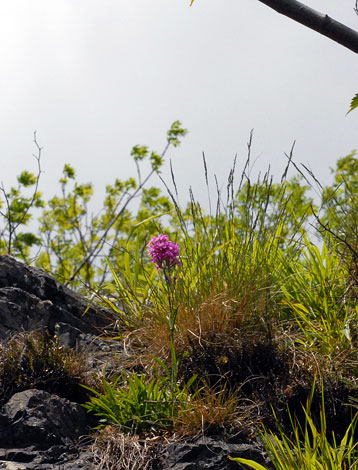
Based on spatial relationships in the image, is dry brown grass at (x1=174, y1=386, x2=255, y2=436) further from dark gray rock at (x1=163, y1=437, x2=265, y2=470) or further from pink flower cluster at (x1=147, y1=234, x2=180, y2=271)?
pink flower cluster at (x1=147, y1=234, x2=180, y2=271)

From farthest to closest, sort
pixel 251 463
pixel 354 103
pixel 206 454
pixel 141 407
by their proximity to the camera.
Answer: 1. pixel 141 407
2. pixel 206 454
3. pixel 251 463
4. pixel 354 103

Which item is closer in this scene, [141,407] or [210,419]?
[210,419]

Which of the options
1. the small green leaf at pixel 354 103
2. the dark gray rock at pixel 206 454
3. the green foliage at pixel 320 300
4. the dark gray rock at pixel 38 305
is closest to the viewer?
the small green leaf at pixel 354 103

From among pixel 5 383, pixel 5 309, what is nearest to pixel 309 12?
pixel 5 383

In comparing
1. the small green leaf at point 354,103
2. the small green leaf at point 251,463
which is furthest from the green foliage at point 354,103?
the small green leaf at point 251,463

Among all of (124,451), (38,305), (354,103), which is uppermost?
(38,305)

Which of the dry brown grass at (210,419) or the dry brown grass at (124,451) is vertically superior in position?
the dry brown grass at (210,419)

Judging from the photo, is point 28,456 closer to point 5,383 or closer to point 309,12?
point 5,383

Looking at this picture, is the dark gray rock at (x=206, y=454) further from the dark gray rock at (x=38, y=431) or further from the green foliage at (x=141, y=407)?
the dark gray rock at (x=38, y=431)

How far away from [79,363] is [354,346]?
1.89m

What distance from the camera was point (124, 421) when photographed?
3.40 metres

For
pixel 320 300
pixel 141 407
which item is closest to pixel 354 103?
pixel 141 407

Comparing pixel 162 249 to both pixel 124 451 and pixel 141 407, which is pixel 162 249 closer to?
pixel 141 407

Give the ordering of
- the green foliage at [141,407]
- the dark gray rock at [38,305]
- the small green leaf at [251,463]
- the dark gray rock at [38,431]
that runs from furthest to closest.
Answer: the dark gray rock at [38,305], the green foliage at [141,407], the dark gray rock at [38,431], the small green leaf at [251,463]
